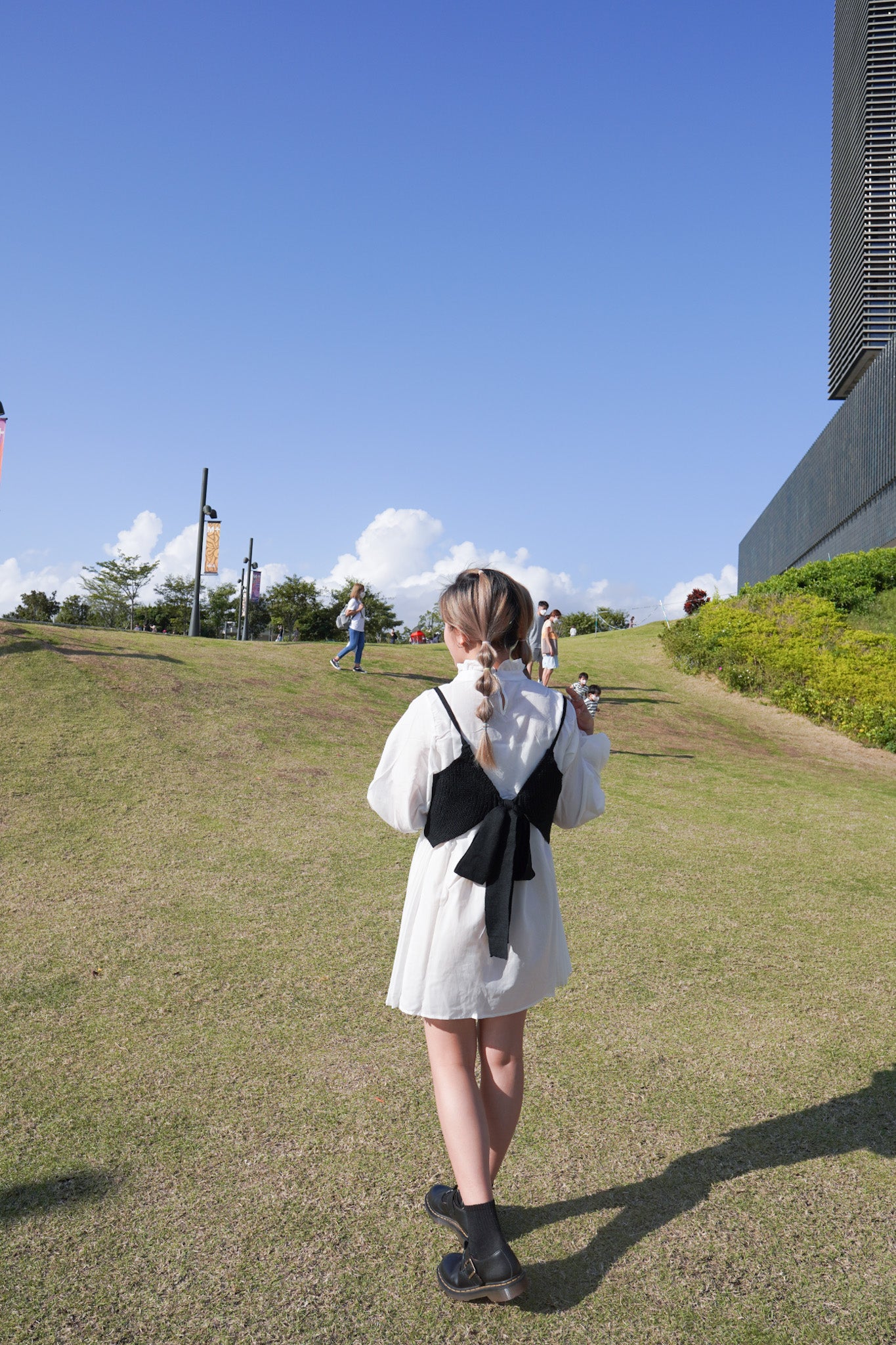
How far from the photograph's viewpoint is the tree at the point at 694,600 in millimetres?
31969

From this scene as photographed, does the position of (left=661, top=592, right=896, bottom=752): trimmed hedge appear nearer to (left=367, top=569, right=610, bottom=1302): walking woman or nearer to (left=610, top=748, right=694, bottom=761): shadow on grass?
(left=610, top=748, right=694, bottom=761): shadow on grass

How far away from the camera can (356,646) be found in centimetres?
1545

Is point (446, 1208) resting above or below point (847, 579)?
below

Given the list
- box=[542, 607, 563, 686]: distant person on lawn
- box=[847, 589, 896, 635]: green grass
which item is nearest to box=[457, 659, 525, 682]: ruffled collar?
box=[542, 607, 563, 686]: distant person on lawn

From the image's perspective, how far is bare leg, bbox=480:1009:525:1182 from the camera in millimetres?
2375

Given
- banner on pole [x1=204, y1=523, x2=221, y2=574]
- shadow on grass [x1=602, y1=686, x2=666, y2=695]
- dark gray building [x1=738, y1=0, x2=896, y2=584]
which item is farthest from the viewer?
dark gray building [x1=738, y1=0, x2=896, y2=584]

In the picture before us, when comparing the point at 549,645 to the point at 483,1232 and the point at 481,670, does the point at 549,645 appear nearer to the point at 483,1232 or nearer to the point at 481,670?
the point at 481,670

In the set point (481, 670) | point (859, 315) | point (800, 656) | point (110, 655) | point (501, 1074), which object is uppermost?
point (859, 315)

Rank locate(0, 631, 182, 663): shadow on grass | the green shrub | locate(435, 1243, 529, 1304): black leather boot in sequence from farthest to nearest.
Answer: the green shrub
locate(0, 631, 182, 663): shadow on grass
locate(435, 1243, 529, 1304): black leather boot

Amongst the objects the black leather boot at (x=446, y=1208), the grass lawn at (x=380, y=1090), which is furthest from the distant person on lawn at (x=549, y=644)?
the black leather boot at (x=446, y=1208)

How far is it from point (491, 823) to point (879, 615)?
20.1m

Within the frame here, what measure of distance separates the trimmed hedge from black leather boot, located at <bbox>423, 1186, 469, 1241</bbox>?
1437 cm

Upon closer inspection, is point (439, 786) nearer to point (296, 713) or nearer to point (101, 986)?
point (101, 986)

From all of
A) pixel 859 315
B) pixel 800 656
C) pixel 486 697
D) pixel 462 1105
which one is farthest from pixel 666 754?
pixel 859 315
